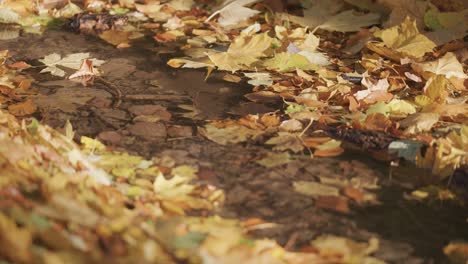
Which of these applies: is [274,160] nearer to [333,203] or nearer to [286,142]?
[286,142]

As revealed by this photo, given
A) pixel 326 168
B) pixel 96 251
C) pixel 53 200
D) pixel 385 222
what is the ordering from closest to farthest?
pixel 96 251, pixel 53 200, pixel 385 222, pixel 326 168

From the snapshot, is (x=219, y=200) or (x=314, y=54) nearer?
(x=219, y=200)

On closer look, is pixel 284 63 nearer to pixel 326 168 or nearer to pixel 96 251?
pixel 326 168

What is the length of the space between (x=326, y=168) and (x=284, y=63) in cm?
86

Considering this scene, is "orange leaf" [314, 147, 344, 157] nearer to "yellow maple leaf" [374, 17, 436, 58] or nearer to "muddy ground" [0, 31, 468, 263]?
"muddy ground" [0, 31, 468, 263]

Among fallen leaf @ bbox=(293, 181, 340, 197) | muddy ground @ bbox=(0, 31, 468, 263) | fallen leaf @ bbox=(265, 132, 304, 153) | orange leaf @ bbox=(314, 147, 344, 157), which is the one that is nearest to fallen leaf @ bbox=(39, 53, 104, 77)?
muddy ground @ bbox=(0, 31, 468, 263)

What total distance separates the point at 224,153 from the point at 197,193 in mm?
269

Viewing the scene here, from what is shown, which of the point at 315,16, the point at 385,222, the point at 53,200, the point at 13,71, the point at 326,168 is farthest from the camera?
the point at 315,16

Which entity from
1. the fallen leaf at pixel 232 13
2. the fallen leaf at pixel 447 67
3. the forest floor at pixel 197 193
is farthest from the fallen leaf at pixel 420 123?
the fallen leaf at pixel 232 13

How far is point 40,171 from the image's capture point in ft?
4.72

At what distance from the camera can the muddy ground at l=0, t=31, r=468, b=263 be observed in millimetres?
1561

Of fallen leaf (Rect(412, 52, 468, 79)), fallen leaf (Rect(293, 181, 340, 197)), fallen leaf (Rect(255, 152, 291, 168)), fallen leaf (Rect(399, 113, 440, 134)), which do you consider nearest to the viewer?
fallen leaf (Rect(293, 181, 340, 197))

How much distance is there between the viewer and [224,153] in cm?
193

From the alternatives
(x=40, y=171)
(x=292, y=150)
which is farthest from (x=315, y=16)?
(x=40, y=171)
